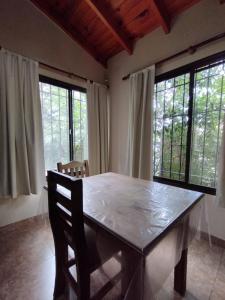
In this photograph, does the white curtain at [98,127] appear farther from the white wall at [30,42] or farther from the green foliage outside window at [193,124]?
the green foliage outside window at [193,124]

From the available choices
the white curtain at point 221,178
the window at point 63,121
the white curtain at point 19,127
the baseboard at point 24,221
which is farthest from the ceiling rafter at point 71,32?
the baseboard at point 24,221

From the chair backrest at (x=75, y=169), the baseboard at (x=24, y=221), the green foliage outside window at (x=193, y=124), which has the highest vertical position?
the green foliage outside window at (x=193, y=124)

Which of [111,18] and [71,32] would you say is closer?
[111,18]

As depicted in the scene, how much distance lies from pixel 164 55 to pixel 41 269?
2.87m

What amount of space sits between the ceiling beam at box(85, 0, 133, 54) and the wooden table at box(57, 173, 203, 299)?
84.1 inches

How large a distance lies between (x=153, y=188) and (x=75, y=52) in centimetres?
252

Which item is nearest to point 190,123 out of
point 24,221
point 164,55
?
point 164,55

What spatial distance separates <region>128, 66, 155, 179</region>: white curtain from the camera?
232cm

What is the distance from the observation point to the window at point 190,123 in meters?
1.87

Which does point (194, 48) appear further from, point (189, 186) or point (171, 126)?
point (189, 186)

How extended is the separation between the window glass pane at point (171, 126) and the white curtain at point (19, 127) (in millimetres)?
1722

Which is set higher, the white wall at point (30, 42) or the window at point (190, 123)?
the white wall at point (30, 42)

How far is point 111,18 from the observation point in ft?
7.15

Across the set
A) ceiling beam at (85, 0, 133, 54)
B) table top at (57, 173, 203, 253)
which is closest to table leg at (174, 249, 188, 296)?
table top at (57, 173, 203, 253)
